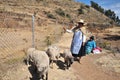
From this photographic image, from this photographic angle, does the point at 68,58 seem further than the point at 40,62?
Yes

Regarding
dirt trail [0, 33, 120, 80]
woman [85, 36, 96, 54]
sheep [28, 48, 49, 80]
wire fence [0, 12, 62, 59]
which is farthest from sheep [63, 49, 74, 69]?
woman [85, 36, 96, 54]

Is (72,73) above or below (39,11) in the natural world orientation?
below

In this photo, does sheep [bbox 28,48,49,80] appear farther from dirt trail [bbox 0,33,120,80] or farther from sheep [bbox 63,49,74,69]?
sheep [bbox 63,49,74,69]

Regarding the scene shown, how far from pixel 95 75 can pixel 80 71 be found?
685mm

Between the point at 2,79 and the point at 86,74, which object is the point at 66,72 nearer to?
the point at 86,74

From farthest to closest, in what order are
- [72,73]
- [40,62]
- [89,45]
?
[89,45] < [72,73] < [40,62]

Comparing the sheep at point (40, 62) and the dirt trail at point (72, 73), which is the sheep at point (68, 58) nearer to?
the dirt trail at point (72, 73)

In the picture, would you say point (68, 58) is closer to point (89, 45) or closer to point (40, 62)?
point (40, 62)

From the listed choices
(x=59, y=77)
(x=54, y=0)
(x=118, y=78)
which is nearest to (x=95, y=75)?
(x=118, y=78)

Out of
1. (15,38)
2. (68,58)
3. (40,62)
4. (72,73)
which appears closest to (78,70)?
(72,73)

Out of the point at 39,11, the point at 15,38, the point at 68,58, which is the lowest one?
the point at 68,58

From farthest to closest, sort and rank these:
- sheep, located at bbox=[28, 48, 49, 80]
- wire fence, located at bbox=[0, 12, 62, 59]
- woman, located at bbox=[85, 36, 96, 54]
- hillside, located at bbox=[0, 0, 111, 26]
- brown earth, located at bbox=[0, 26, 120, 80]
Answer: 1. hillside, located at bbox=[0, 0, 111, 26]
2. woman, located at bbox=[85, 36, 96, 54]
3. wire fence, located at bbox=[0, 12, 62, 59]
4. brown earth, located at bbox=[0, 26, 120, 80]
5. sheep, located at bbox=[28, 48, 49, 80]

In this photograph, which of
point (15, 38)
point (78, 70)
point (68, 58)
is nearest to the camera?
point (68, 58)

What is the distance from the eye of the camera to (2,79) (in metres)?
6.82
